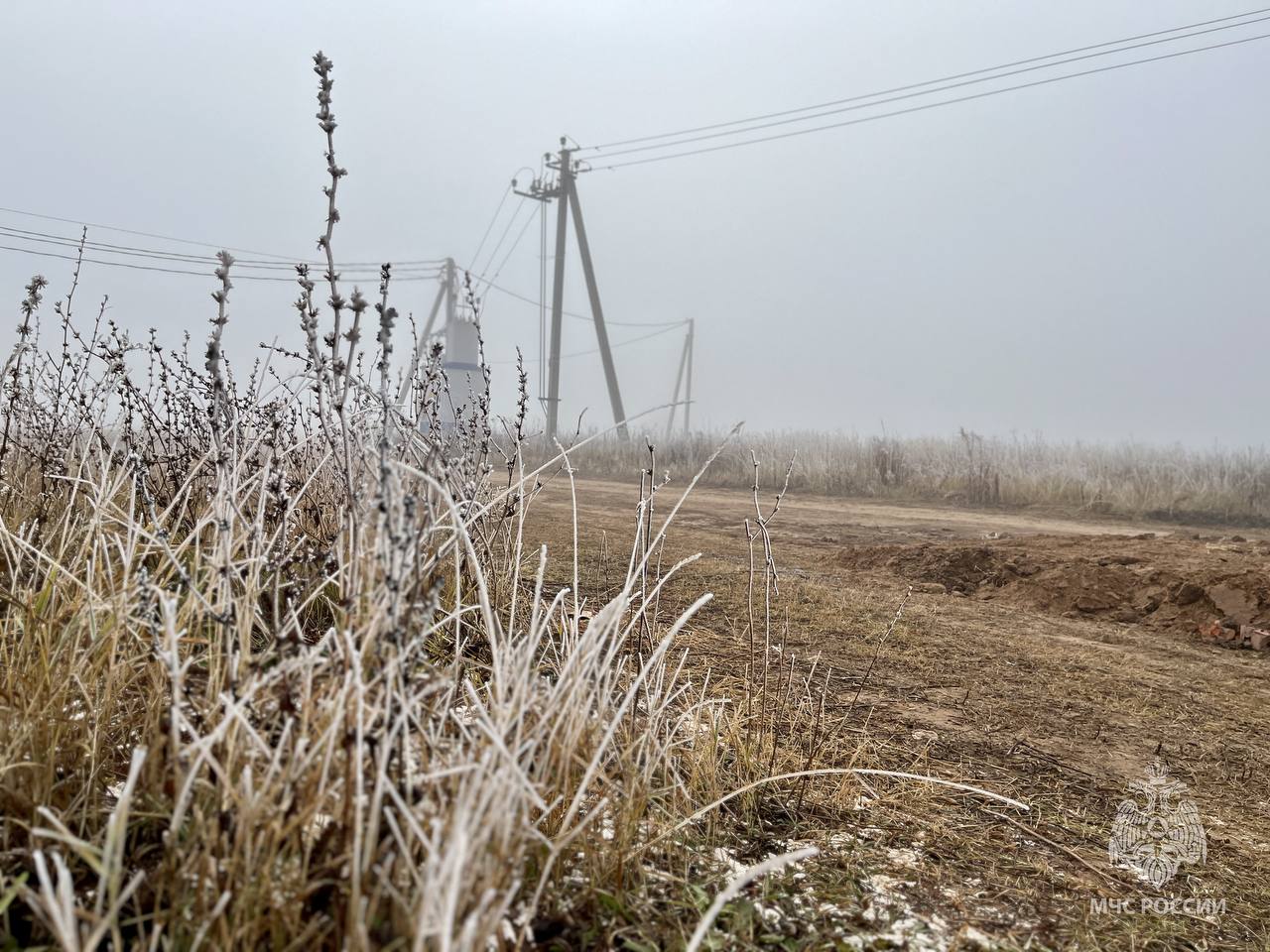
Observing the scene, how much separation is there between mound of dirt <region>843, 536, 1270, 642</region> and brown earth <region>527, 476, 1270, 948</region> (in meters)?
0.02

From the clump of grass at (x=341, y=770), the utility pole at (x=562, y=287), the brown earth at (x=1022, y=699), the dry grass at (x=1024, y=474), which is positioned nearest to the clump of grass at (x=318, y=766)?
the clump of grass at (x=341, y=770)

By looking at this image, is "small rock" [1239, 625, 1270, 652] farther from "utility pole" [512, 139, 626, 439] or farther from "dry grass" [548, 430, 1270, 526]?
"utility pole" [512, 139, 626, 439]

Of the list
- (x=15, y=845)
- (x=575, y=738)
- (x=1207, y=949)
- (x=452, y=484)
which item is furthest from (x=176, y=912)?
(x=452, y=484)

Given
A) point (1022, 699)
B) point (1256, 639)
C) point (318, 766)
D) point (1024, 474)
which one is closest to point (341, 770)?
point (318, 766)

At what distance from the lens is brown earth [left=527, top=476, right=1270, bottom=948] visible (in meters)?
1.92

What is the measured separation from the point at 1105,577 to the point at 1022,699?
9.31ft

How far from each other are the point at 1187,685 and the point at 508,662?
11.7 ft

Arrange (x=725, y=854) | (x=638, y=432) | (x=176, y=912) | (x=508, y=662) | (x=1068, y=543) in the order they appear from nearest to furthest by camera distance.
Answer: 1. (x=176, y=912)
2. (x=508, y=662)
3. (x=725, y=854)
4. (x=1068, y=543)
5. (x=638, y=432)

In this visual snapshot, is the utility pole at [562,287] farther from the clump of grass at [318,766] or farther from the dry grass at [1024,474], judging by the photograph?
the clump of grass at [318,766]

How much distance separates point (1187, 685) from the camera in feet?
12.7

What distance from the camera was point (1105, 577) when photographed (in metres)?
5.75

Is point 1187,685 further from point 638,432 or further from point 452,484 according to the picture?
point 638,432

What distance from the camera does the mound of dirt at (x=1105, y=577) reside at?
5.24 m

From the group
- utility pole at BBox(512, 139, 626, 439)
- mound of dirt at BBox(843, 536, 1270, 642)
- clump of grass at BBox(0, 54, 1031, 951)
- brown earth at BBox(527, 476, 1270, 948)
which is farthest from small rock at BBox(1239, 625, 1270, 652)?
utility pole at BBox(512, 139, 626, 439)
